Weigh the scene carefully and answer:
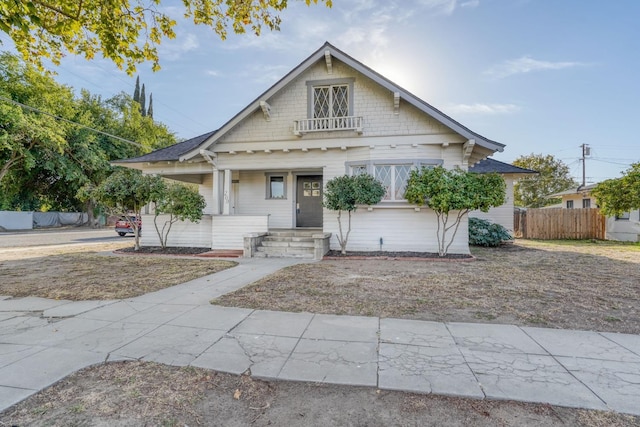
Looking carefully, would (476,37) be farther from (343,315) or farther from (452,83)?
(343,315)

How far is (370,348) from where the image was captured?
320cm

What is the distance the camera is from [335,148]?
10672 mm

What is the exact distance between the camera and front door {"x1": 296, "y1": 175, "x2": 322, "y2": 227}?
12422 millimetres

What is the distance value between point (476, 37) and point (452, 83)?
1907mm

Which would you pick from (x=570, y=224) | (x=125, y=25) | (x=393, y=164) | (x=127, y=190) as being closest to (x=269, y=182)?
(x=127, y=190)

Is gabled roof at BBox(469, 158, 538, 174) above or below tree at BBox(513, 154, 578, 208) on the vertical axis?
below

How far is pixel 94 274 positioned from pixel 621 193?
20.5m

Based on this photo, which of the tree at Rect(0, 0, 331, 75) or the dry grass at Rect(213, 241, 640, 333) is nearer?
the dry grass at Rect(213, 241, 640, 333)

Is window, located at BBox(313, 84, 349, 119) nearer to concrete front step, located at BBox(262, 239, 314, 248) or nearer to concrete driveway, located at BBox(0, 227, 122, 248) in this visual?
concrete front step, located at BBox(262, 239, 314, 248)

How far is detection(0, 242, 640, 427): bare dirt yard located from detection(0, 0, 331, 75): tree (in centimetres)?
490

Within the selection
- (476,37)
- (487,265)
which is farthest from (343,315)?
(476,37)

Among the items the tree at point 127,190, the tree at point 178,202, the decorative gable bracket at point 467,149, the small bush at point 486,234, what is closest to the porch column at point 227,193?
the tree at point 178,202

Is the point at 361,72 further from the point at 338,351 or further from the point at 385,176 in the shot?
the point at 338,351

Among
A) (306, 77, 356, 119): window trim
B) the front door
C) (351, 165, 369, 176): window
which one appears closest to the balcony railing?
(306, 77, 356, 119): window trim
